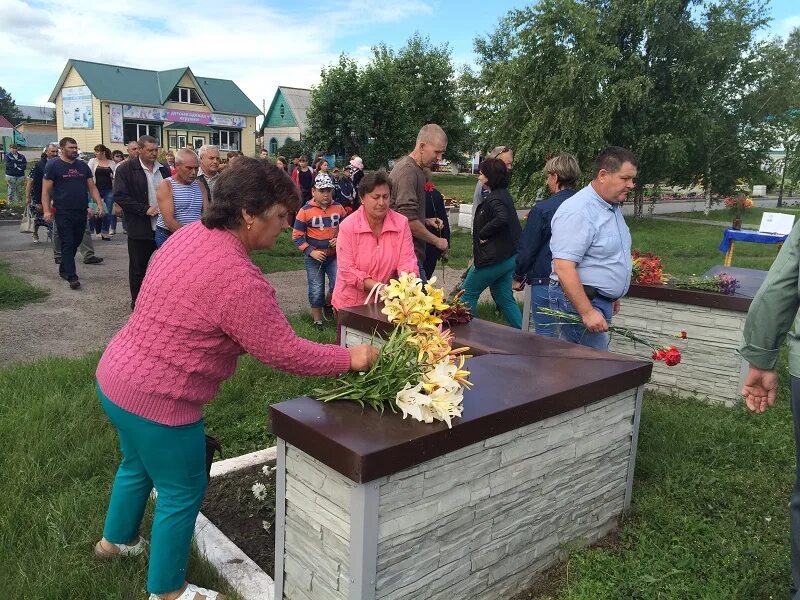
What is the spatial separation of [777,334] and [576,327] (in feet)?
5.85

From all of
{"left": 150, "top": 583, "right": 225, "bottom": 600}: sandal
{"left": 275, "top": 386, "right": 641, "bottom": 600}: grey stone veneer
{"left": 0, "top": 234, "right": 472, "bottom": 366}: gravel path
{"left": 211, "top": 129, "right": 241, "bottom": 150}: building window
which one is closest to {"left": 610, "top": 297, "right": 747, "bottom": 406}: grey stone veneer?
{"left": 275, "top": 386, "right": 641, "bottom": 600}: grey stone veneer

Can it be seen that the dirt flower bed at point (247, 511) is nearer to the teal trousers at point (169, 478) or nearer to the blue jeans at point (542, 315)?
the teal trousers at point (169, 478)

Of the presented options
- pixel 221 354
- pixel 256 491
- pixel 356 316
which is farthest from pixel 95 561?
pixel 356 316

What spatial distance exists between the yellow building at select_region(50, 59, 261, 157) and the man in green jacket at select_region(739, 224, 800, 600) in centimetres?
4743

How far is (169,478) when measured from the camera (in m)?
2.56

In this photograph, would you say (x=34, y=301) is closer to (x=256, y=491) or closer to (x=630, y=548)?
(x=256, y=491)

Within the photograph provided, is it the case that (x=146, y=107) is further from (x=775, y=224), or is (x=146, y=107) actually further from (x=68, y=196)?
(x=775, y=224)

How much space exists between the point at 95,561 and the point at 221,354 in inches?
52.5

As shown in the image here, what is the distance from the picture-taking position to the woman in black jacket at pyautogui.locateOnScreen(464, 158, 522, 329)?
6160 millimetres

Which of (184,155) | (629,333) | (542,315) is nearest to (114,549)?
(629,333)

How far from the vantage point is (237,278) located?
2312mm

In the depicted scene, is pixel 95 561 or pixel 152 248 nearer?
pixel 95 561

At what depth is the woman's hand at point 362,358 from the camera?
8.55 feet

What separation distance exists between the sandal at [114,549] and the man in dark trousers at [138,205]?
441 centimetres
